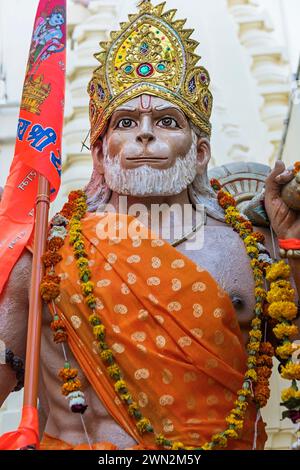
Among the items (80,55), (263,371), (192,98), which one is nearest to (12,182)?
(192,98)

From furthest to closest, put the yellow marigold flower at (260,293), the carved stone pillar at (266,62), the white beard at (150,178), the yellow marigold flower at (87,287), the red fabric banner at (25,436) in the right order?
the carved stone pillar at (266,62) < the white beard at (150,178) < the yellow marigold flower at (260,293) < the yellow marigold flower at (87,287) < the red fabric banner at (25,436)

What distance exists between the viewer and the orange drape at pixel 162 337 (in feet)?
13.0

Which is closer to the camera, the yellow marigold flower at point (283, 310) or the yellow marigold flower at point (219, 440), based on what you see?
the yellow marigold flower at point (219, 440)

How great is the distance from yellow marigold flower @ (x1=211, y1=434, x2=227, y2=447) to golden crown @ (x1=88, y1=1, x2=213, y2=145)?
112 cm

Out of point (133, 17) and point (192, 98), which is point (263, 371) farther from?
point (133, 17)

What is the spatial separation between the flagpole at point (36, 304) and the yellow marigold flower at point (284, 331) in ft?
2.48

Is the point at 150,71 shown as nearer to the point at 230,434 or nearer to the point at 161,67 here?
the point at 161,67

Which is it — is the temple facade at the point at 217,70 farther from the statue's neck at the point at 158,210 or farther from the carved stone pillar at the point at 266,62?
the statue's neck at the point at 158,210

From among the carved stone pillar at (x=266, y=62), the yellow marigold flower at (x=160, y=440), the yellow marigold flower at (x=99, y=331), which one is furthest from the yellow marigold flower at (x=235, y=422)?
the carved stone pillar at (x=266, y=62)

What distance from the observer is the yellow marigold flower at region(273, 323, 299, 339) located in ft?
13.3

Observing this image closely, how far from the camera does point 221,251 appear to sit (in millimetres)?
4266

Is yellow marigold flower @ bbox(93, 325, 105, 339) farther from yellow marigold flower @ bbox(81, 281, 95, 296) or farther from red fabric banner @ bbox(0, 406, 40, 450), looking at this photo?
red fabric banner @ bbox(0, 406, 40, 450)

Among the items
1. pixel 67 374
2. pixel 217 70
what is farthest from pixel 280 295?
pixel 217 70

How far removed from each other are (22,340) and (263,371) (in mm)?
792
